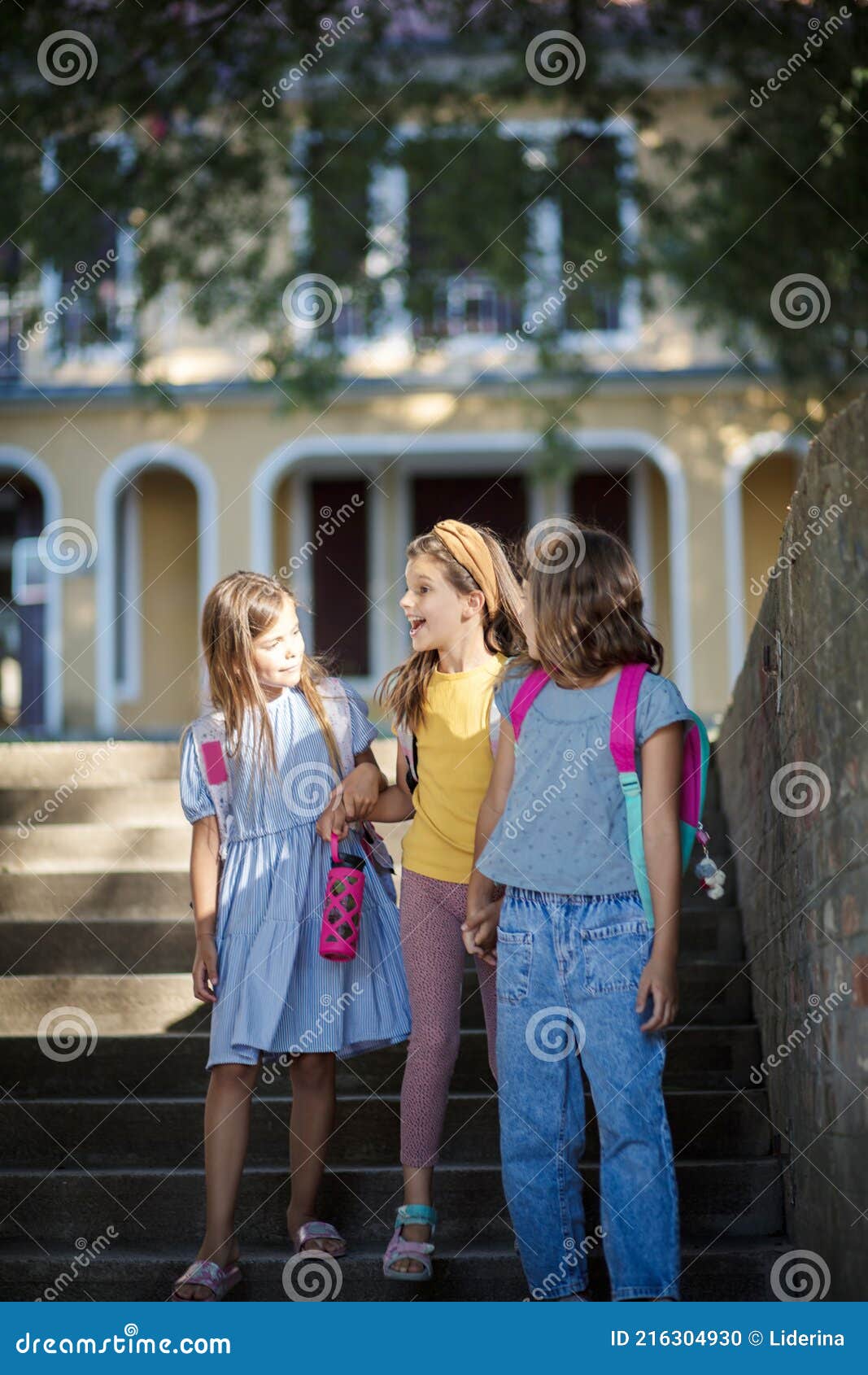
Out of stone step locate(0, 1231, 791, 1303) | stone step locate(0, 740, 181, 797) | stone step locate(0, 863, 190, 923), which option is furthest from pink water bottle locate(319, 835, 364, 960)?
stone step locate(0, 740, 181, 797)

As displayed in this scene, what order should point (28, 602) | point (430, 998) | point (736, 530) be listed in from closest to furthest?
point (430, 998) → point (736, 530) → point (28, 602)

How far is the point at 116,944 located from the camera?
14.5 feet

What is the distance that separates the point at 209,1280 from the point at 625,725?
1364 millimetres

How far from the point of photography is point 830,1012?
277 centimetres

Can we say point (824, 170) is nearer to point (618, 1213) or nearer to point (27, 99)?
point (27, 99)

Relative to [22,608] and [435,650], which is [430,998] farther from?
[22,608]

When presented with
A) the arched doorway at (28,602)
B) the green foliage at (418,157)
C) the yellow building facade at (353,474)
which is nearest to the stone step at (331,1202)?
the green foliage at (418,157)

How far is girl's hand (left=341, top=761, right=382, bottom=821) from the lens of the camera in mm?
3330

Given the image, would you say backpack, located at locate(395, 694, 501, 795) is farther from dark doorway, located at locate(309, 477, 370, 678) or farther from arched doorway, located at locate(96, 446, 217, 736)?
dark doorway, located at locate(309, 477, 370, 678)

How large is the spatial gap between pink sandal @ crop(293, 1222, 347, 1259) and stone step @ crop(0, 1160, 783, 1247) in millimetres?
157

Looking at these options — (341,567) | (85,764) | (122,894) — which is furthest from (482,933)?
(341,567)

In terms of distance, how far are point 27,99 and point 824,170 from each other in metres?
4.27

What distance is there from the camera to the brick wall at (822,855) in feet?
8.48

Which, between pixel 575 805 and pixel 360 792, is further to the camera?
pixel 360 792
